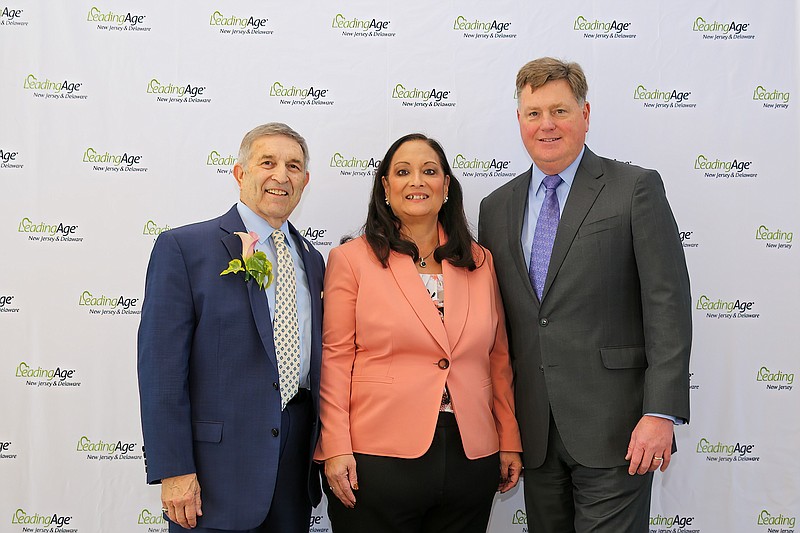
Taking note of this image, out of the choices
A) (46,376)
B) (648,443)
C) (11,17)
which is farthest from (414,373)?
(11,17)

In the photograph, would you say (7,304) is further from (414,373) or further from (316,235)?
(414,373)

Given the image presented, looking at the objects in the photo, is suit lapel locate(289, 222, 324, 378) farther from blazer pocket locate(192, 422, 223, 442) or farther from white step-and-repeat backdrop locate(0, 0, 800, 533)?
white step-and-repeat backdrop locate(0, 0, 800, 533)

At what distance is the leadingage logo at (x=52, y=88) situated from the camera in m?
2.87

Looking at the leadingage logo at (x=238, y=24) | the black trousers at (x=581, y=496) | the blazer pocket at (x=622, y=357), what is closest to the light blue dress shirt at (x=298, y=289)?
the black trousers at (x=581, y=496)

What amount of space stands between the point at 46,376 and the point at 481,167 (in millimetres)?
2141

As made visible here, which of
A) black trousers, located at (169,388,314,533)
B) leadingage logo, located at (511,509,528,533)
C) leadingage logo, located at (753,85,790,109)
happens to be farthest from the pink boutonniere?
leadingage logo, located at (753,85,790,109)

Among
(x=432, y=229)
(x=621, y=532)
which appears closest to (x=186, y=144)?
(x=432, y=229)

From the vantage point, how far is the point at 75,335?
284 cm

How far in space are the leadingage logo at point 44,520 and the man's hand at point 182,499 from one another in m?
1.37

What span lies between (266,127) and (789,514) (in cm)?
280

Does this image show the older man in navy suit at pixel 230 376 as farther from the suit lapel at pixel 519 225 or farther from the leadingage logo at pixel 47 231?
the leadingage logo at pixel 47 231

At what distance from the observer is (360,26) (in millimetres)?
2910

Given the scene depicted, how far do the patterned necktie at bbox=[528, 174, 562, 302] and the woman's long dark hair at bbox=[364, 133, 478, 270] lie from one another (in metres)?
0.20

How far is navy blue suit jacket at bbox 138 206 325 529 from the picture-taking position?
1802mm
